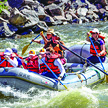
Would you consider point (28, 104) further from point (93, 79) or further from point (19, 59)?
point (93, 79)

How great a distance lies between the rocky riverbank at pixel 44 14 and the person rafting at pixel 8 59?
306 inches

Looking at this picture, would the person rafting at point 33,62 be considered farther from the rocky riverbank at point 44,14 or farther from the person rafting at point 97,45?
the rocky riverbank at point 44,14

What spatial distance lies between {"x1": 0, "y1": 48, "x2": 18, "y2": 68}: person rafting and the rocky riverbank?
7784 mm

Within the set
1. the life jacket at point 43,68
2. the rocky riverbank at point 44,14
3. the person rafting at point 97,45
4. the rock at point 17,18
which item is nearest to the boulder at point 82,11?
the rocky riverbank at point 44,14

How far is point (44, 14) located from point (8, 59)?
12854 millimetres

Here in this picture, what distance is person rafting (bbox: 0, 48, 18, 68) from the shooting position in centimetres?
512

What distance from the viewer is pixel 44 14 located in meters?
17.4

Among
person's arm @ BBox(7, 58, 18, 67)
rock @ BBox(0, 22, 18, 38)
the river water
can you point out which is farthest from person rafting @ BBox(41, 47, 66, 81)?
rock @ BBox(0, 22, 18, 38)

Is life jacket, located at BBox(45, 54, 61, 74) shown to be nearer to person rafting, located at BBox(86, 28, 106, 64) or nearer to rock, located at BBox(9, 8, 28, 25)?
person rafting, located at BBox(86, 28, 106, 64)

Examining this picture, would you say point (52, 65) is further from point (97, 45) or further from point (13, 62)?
point (97, 45)


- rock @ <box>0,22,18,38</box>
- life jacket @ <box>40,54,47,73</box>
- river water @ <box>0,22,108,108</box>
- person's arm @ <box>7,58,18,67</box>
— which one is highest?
person's arm @ <box>7,58,18,67</box>

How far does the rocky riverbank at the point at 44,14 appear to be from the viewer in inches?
533

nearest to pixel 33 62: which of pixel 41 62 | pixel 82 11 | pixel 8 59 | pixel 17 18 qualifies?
pixel 41 62

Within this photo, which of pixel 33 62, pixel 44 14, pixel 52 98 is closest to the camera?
pixel 52 98
